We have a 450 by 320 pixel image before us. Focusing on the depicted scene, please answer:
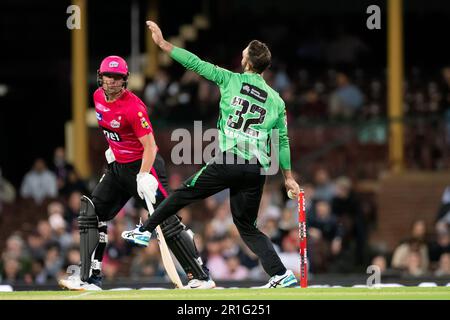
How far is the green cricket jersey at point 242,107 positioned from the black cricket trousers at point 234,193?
0.39 feet

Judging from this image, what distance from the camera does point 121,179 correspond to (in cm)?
1323

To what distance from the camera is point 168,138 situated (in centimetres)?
2345

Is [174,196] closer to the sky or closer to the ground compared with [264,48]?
closer to the ground

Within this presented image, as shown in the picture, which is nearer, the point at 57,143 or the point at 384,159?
the point at 384,159

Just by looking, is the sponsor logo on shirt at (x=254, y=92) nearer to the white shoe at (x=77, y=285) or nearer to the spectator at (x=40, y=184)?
the white shoe at (x=77, y=285)

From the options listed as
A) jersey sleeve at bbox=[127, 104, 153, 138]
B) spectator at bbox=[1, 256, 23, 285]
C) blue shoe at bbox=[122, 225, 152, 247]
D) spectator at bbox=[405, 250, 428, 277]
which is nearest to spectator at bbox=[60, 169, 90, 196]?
spectator at bbox=[1, 256, 23, 285]

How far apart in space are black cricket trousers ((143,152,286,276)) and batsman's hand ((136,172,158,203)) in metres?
0.30

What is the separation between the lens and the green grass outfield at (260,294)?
1154 cm

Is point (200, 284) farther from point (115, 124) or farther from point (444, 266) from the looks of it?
point (444, 266)

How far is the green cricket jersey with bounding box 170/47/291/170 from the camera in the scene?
12.4 m
